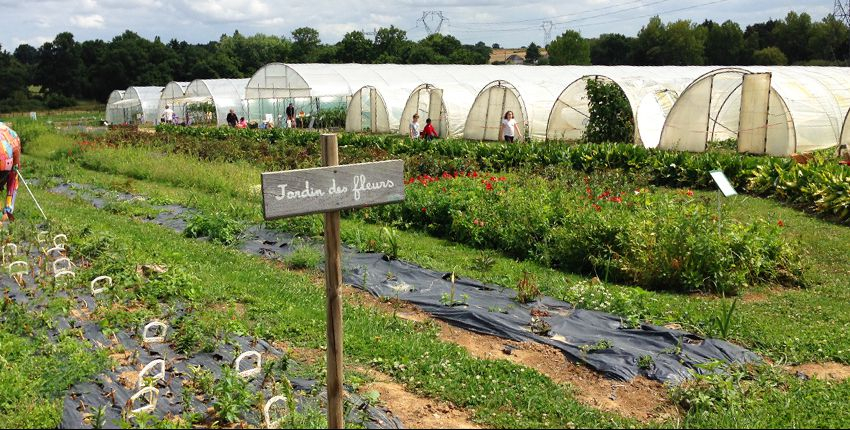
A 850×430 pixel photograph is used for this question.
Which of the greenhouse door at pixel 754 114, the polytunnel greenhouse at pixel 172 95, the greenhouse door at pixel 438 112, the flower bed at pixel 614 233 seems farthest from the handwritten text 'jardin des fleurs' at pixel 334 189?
the polytunnel greenhouse at pixel 172 95

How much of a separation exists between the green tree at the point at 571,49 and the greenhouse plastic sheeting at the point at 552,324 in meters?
57.0

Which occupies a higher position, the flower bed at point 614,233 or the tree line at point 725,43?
the tree line at point 725,43

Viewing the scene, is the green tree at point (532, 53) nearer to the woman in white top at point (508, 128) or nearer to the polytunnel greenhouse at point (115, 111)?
the polytunnel greenhouse at point (115, 111)

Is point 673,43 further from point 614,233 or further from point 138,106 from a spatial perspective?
point 614,233

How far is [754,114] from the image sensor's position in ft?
Result: 63.2

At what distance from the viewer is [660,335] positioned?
21.5 ft

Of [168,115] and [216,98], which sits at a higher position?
[216,98]

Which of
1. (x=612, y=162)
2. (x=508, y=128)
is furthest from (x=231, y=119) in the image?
(x=612, y=162)

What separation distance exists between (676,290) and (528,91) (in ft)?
63.1

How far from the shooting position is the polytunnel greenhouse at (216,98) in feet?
117

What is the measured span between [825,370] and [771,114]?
1430 cm

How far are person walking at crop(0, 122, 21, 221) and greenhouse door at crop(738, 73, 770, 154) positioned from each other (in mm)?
16204

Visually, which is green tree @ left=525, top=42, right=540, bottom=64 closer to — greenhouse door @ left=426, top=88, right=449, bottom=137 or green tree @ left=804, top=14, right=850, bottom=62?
green tree @ left=804, top=14, right=850, bottom=62

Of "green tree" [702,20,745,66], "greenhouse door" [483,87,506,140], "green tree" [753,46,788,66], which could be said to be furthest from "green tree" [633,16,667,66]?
"greenhouse door" [483,87,506,140]
